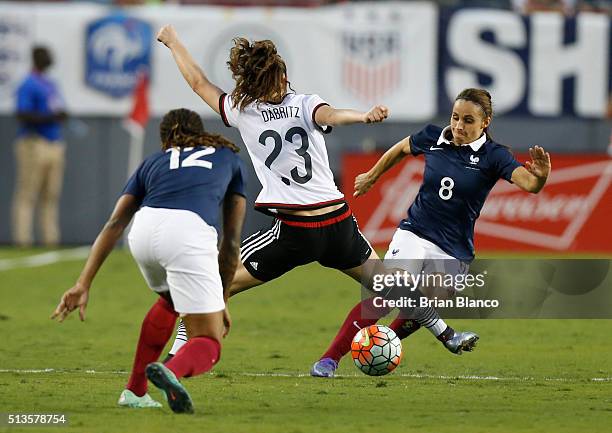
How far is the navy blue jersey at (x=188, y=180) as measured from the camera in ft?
23.3

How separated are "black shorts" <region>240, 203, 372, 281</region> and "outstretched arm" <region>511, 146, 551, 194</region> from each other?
114 centimetres

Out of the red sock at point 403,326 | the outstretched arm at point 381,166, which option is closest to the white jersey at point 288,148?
the outstretched arm at point 381,166

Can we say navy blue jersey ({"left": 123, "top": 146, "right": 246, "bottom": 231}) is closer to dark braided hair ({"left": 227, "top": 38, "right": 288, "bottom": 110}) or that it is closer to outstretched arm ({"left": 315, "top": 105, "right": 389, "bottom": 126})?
outstretched arm ({"left": 315, "top": 105, "right": 389, "bottom": 126})

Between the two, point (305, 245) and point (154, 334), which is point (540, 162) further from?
point (154, 334)

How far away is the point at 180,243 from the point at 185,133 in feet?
2.42

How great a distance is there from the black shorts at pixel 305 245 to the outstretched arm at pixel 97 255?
160 cm

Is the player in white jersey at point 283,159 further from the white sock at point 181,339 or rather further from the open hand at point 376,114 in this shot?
the open hand at point 376,114

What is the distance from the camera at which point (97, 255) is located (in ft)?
23.1

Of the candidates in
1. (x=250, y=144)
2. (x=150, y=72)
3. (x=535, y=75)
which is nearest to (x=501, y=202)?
(x=535, y=75)

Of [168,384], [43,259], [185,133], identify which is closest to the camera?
[168,384]

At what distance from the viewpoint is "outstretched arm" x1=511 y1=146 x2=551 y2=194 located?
823 centimetres

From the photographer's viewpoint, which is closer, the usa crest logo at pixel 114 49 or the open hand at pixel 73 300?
the open hand at pixel 73 300

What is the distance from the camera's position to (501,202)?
62.8 ft

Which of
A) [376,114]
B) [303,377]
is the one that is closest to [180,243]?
[376,114]
